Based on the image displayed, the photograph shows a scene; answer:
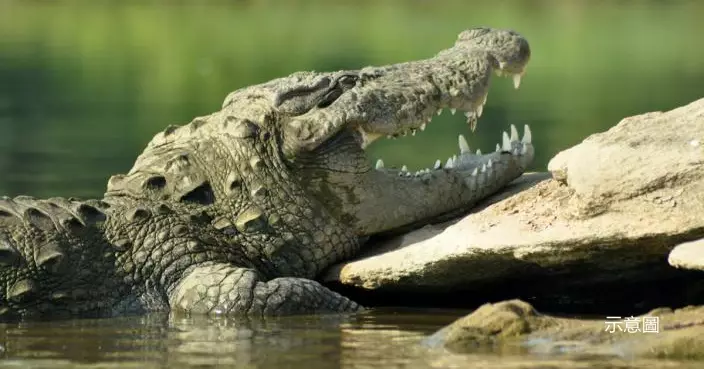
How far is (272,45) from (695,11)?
18.3 meters

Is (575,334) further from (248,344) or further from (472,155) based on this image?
(472,155)

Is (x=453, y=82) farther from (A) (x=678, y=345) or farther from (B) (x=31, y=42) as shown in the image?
(B) (x=31, y=42)

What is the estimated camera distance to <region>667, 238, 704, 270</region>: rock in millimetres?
5922

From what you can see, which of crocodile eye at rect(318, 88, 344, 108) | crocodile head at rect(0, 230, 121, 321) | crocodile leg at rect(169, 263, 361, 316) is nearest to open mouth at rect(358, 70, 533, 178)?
crocodile eye at rect(318, 88, 344, 108)

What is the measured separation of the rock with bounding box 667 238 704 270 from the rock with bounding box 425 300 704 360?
0.60ft

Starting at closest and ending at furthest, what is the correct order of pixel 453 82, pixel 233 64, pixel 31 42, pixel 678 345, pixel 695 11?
1. pixel 678 345
2. pixel 453 82
3. pixel 233 64
4. pixel 31 42
5. pixel 695 11

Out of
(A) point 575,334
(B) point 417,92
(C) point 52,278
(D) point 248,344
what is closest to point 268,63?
(B) point 417,92

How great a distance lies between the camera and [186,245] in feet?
24.9

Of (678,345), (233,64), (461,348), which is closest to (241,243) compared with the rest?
(461,348)

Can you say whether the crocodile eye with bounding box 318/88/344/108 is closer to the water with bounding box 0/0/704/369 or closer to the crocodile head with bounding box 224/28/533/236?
the crocodile head with bounding box 224/28/533/236

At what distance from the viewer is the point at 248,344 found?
636 cm

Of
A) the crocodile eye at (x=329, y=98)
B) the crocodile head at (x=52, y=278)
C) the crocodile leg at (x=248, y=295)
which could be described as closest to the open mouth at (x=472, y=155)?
the crocodile eye at (x=329, y=98)

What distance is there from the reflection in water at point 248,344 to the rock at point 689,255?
598 millimetres

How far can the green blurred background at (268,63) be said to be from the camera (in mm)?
15188
